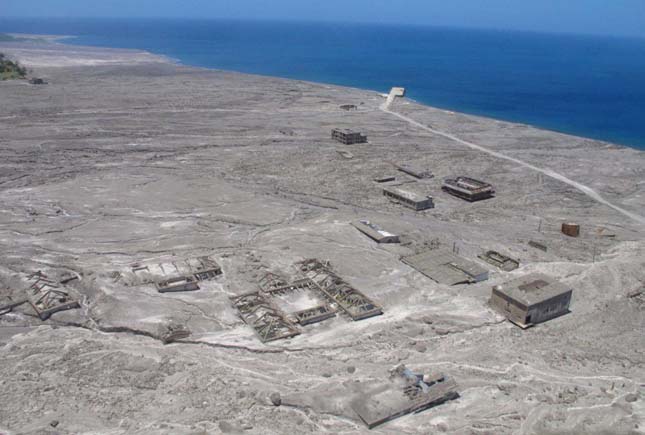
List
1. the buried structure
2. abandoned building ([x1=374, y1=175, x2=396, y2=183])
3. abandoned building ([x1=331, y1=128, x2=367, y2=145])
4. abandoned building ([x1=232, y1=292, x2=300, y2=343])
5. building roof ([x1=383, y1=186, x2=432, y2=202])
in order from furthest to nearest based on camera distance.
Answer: abandoned building ([x1=331, y1=128, x2=367, y2=145])
abandoned building ([x1=374, y1=175, x2=396, y2=183])
building roof ([x1=383, y1=186, x2=432, y2=202])
the buried structure
abandoned building ([x1=232, y1=292, x2=300, y2=343])

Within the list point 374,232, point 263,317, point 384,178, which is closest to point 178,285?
point 263,317

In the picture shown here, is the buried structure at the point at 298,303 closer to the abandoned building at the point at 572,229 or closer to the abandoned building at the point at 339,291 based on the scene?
the abandoned building at the point at 339,291

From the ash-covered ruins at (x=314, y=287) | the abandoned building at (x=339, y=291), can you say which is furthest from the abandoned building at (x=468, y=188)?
the abandoned building at (x=339, y=291)

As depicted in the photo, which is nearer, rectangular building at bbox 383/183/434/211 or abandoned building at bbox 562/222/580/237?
abandoned building at bbox 562/222/580/237

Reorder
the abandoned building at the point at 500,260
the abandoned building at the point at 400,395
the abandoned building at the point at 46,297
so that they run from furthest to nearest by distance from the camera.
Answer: the abandoned building at the point at 500,260 → the abandoned building at the point at 46,297 → the abandoned building at the point at 400,395

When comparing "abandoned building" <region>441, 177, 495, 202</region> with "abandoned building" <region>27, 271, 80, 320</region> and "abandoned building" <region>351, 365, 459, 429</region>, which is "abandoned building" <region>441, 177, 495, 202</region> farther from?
"abandoned building" <region>27, 271, 80, 320</region>

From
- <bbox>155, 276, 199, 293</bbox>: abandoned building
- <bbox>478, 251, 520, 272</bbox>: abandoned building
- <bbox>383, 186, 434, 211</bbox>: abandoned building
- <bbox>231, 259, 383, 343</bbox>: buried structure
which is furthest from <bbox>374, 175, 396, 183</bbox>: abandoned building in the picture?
<bbox>155, 276, 199, 293</bbox>: abandoned building

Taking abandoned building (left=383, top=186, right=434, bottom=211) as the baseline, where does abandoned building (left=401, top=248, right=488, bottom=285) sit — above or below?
below

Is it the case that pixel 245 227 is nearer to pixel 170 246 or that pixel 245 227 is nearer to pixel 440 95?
pixel 170 246
